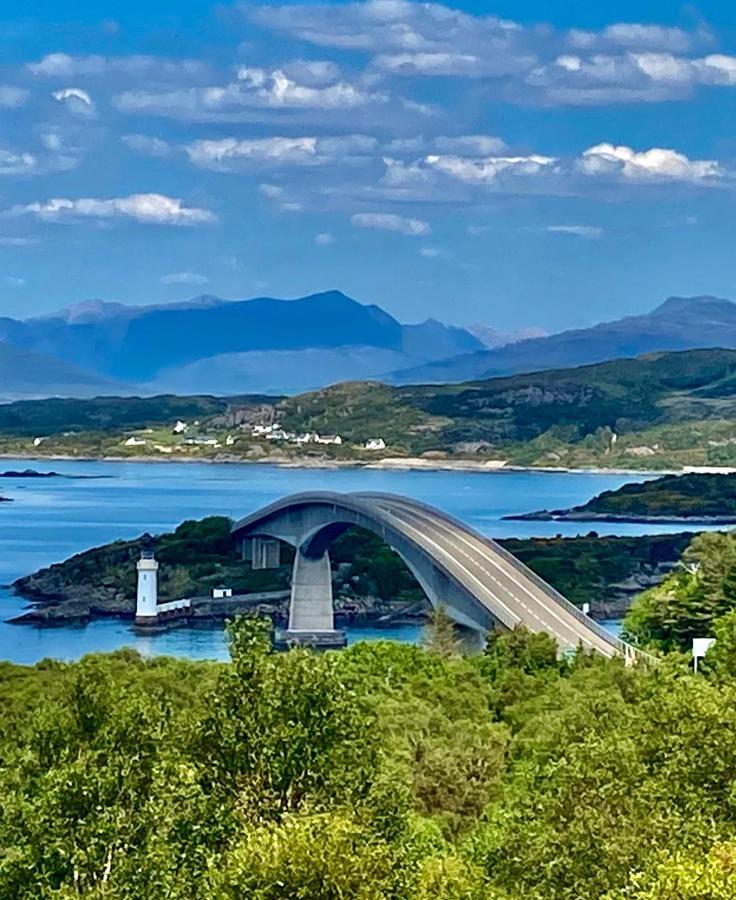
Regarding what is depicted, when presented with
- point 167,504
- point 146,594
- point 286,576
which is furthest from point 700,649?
point 167,504

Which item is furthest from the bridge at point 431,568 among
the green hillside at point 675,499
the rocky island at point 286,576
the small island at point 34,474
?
the small island at point 34,474

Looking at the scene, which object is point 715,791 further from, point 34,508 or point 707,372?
point 707,372

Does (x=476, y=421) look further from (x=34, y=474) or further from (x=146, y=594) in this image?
(x=146, y=594)

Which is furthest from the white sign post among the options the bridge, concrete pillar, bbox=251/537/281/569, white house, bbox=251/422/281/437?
white house, bbox=251/422/281/437

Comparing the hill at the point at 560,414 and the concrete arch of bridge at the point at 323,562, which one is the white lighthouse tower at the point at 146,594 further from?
the hill at the point at 560,414

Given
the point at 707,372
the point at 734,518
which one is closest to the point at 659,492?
the point at 734,518

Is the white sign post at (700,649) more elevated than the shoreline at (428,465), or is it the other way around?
the shoreline at (428,465)


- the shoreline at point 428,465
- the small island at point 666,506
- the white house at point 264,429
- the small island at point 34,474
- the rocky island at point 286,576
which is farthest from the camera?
the white house at point 264,429
